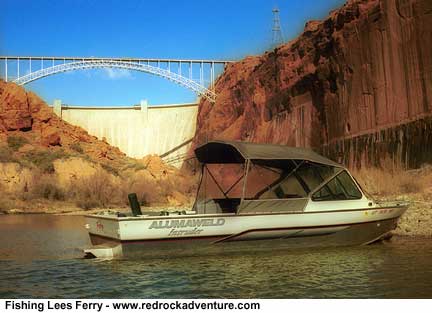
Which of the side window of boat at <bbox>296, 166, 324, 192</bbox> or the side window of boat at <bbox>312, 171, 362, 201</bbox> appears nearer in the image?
the side window of boat at <bbox>312, 171, 362, 201</bbox>

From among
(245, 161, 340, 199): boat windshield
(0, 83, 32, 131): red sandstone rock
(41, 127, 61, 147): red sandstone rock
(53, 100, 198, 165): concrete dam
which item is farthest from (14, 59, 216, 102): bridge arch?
(245, 161, 340, 199): boat windshield

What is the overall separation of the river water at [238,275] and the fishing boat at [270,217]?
0.32 meters

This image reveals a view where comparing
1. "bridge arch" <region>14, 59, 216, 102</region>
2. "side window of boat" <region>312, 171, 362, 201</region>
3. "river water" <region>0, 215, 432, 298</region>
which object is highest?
"bridge arch" <region>14, 59, 216, 102</region>

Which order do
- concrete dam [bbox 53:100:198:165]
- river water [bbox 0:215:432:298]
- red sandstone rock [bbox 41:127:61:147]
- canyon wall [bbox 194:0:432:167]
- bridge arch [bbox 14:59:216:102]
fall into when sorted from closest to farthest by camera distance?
river water [bbox 0:215:432:298], canyon wall [bbox 194:0:432:167], bridge arch [bbox 14:59:216:102], red sandstone rock [bbox 41:127:61:147], concrete dam [bbox 53:100:198:165]

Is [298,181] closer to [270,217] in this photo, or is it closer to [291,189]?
[291,189]

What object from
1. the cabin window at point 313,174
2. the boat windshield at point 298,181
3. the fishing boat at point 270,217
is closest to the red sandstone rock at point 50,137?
the fishing boat at point 270,217

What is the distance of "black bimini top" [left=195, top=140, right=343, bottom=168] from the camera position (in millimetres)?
13000

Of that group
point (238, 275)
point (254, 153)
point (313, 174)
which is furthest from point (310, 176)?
point (238, 275)

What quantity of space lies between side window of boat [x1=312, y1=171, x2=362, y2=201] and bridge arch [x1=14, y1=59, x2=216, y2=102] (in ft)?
146

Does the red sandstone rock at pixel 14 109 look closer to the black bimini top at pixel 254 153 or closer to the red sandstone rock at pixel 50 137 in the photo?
the red sandstone rock at pixel 50 137

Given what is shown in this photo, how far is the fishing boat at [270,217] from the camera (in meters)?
12.1

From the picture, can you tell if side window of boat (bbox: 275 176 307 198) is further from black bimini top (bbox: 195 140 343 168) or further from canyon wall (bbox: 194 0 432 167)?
canyon wall (bbox: 194 0 432 167)
